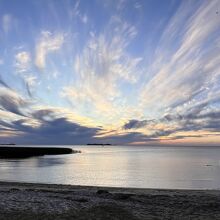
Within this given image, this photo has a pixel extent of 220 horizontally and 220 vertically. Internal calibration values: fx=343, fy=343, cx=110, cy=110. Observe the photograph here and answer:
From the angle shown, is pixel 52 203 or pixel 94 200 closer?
pixel 52 203

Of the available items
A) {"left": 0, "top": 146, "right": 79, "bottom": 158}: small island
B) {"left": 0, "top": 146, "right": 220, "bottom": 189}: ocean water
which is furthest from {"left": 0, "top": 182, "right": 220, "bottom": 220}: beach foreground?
{"left": 0, "top": 146, "right": 79, "bottom": 158}: small island

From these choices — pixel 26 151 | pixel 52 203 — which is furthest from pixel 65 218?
pixel 26 151

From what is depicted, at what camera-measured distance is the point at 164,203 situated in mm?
17453

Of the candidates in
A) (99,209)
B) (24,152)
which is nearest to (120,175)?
(99,209)

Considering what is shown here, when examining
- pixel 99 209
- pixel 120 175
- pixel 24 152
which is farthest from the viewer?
pixel 24 152

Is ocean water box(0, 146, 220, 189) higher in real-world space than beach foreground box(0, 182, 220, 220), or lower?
higher

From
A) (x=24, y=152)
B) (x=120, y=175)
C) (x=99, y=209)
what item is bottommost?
(x=99, y=209)

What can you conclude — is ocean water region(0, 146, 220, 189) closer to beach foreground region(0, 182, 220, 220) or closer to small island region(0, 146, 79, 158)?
beach foreground region(0, 182, 220, 220)

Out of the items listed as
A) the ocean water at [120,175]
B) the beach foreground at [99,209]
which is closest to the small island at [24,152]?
the ocean water at [120,175]

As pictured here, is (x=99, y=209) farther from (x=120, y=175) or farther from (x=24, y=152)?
(x=24, y=152)

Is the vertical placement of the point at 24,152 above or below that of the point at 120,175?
above

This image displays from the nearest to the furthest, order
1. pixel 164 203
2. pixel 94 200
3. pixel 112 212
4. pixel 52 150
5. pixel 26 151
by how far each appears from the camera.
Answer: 1. pixel 112 212
2. pixel 94 200
3. pixel 164 203
4. pixel 26 151
5. pixel 52 150

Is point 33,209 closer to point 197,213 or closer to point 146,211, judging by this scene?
point 146,211

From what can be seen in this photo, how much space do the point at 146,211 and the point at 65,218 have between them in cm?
397
